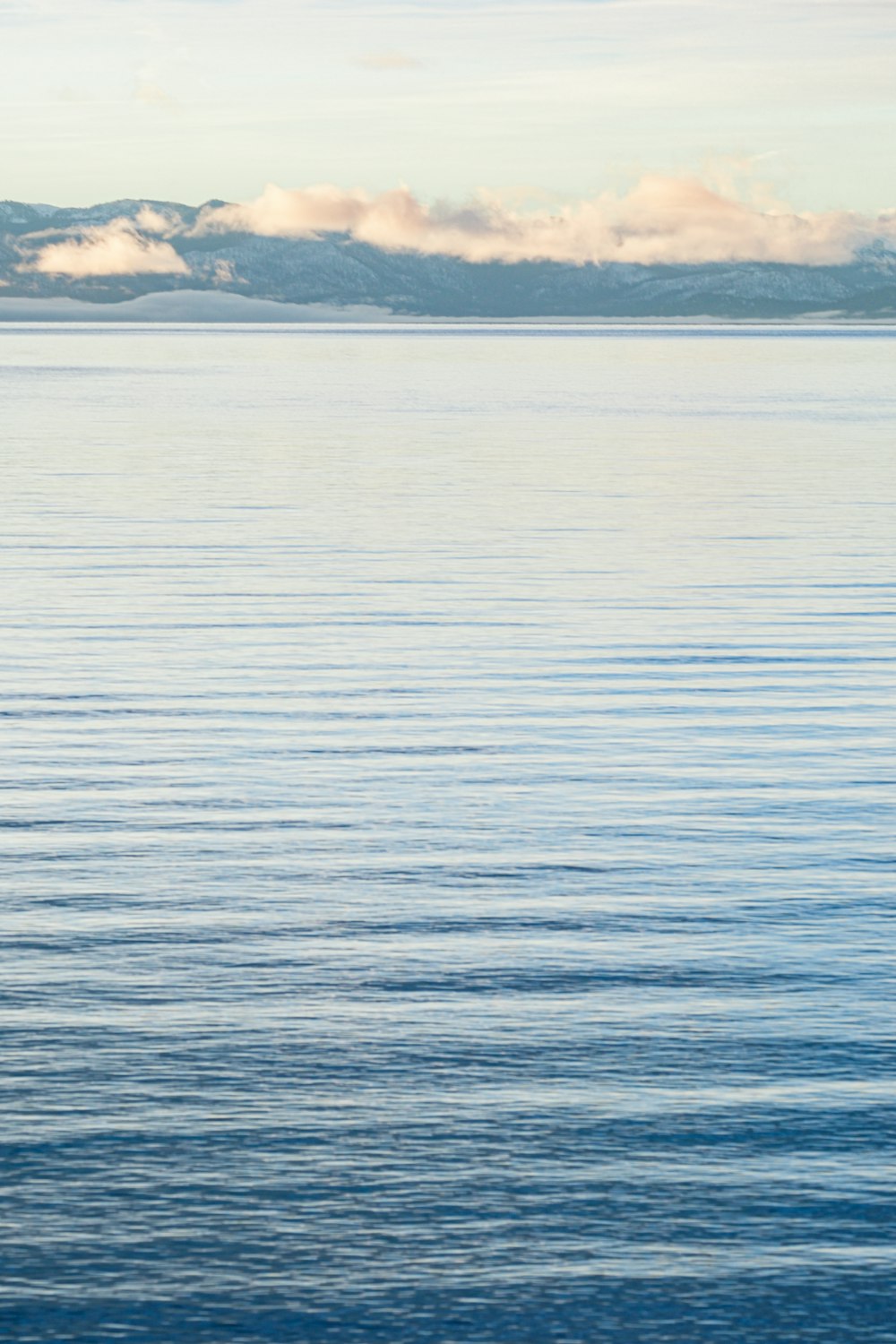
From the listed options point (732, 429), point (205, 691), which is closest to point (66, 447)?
point (732, 429)

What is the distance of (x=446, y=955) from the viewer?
535 inches

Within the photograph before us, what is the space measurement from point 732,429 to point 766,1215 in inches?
3200

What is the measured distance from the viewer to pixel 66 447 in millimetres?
71812

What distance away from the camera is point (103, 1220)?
9.20 meters

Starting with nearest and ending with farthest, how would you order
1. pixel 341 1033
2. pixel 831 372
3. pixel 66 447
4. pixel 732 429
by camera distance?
pixel 341 1033 → pixel 66 447 → pixel 732 429 → pixel 831 372

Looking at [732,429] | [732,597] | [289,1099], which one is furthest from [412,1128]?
[732,429]

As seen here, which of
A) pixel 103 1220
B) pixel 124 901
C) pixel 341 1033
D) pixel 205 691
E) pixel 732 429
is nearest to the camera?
pixel 103 1220

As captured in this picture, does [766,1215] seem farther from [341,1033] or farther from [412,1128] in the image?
[341,1033]

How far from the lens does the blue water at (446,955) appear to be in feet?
28.9

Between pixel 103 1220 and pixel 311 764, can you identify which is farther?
pixel 311 764

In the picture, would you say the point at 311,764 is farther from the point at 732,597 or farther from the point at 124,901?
the point at 732,597

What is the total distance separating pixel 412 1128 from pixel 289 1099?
32.1 inches

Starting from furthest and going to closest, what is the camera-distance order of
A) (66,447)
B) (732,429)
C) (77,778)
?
(732,429) < (66,447) < (77,778)

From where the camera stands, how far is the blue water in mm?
8812
